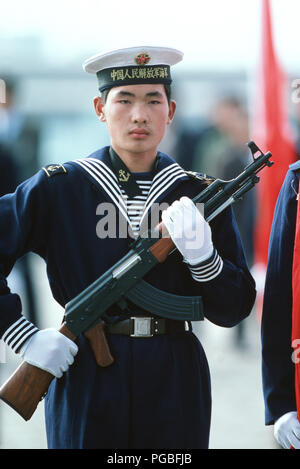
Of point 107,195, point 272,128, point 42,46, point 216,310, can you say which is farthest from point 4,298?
point 42,46

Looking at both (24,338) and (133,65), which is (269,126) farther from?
(24,338)

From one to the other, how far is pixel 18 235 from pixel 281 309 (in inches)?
36.7

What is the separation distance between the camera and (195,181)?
3.16 m

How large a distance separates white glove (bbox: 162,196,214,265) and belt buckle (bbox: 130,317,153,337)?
25 centimetres

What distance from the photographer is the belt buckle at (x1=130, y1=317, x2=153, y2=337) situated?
2.96 meters

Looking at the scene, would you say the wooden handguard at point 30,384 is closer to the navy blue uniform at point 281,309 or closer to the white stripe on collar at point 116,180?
the white stripe on collar at point 116,180

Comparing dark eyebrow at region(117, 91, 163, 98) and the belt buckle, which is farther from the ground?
dark eyebrow at region(117, 91, 163, 98)

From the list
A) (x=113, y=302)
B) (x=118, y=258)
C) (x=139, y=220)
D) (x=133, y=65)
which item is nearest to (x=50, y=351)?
(x=113, y=302)

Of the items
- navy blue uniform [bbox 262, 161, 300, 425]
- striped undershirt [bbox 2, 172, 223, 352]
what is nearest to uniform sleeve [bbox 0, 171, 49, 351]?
striped undershirt [bbox 2, 172, 223, 352]

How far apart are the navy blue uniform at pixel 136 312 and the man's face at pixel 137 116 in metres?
0.13

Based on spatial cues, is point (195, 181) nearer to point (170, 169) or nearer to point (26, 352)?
point (170, 169)

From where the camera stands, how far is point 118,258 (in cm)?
302

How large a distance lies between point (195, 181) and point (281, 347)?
2.19 ft

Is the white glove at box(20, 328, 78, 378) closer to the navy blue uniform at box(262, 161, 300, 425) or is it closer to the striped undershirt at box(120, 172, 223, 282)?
the striped undershirt at box(120, 172, 223, 282)
